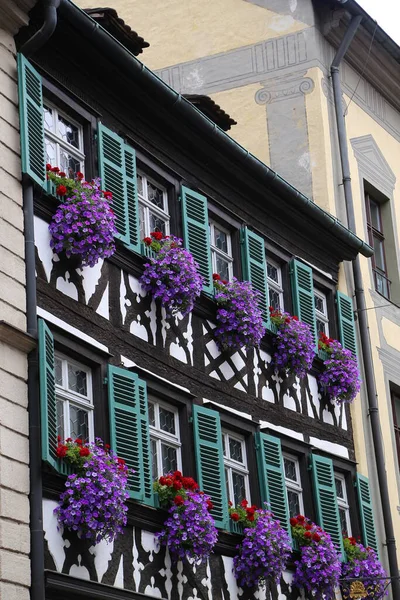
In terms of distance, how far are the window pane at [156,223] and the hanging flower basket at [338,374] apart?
3.52 meters

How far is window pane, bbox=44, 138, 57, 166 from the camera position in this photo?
13.6 m

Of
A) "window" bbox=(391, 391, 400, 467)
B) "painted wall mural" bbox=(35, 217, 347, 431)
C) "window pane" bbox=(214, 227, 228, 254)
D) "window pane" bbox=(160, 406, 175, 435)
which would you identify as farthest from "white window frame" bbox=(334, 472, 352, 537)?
"window pane" bbox=(160, 406, 175, 435)

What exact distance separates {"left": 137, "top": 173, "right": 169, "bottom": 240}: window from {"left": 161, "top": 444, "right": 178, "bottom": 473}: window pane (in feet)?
7.09

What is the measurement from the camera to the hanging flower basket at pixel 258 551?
1477 cm

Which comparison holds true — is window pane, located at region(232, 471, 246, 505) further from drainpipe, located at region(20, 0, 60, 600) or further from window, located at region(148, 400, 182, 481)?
drainpipe, located at region(20, 0, 60, 600)

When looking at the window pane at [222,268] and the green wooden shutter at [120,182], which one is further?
the window pane at [222,268]

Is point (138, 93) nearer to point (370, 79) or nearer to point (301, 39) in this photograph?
point (301, 39)

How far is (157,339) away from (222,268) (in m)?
2.52

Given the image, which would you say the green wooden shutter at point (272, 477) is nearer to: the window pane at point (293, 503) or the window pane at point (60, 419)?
the window pane at point (293, 503)

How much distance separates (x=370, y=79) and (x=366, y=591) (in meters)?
8.64

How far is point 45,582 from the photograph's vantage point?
38.0ft

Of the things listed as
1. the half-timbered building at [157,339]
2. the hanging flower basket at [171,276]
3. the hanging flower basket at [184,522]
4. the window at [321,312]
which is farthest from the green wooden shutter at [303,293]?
the hanging flower basket at [184,522]

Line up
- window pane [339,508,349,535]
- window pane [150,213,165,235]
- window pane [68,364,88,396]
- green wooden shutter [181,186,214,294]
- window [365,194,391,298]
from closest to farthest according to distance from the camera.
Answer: window pane [68,364,88,396] → window pane [150,213,165,235] → green wooden shutter [181,186,214,294] → window pane [339,508,349,535] → window [365,194,391,298]

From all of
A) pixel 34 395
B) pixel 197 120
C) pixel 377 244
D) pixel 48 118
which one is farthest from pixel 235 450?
pixel 377 244
